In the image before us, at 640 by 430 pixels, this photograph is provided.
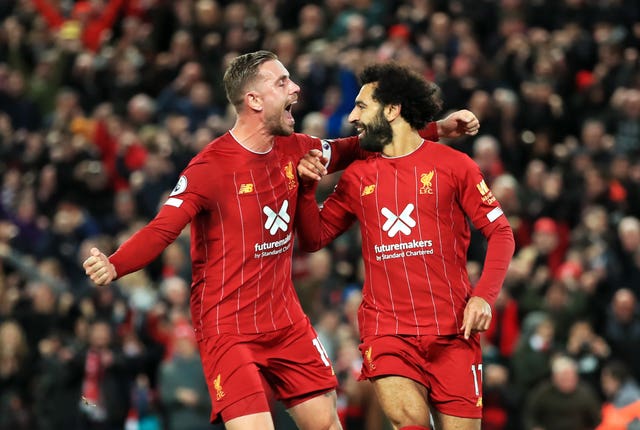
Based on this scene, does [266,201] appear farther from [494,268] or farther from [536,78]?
[536,78]

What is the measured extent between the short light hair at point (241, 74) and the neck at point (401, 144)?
0.83m

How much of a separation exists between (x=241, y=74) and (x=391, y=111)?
0.87 meters

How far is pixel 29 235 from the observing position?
49.3 ft

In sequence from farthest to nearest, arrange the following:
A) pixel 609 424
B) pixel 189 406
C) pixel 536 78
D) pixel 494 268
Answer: pixel 536 78
pixel 189 406
pixel 609 424
pixel 494 268

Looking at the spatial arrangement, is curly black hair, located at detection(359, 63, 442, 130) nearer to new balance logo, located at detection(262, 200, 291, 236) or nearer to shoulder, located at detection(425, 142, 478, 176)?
shoulder, located at detection(425, 142, 478, 176)

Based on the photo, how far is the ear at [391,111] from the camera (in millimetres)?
7203

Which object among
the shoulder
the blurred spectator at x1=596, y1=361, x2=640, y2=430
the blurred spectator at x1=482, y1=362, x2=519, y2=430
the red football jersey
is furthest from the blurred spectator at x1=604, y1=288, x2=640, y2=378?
the shoulder

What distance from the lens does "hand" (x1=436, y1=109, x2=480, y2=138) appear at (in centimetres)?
759

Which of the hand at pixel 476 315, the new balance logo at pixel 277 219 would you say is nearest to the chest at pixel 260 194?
the new balance logo at pixel 277 219

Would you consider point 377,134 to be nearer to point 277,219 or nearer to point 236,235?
point 277,219

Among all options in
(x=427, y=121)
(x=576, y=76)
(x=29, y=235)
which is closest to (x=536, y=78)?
(x=576, y=76)

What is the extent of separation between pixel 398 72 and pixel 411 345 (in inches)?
60.6

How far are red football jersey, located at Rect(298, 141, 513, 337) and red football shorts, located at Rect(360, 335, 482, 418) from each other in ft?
0.21

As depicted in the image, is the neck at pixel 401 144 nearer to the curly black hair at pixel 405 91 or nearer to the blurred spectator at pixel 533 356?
the curly black hair at pixel 405 91
